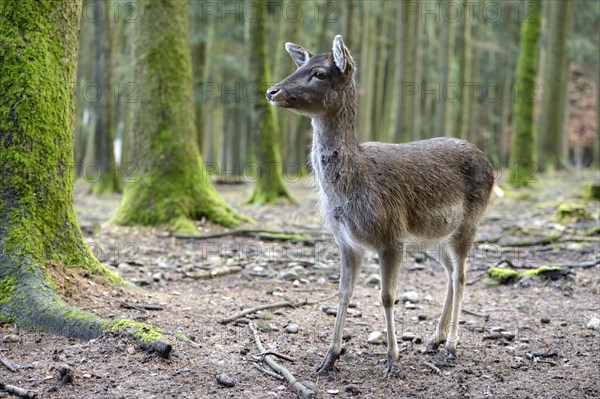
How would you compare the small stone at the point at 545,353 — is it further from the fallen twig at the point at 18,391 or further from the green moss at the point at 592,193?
the green moss at the point at 592,193

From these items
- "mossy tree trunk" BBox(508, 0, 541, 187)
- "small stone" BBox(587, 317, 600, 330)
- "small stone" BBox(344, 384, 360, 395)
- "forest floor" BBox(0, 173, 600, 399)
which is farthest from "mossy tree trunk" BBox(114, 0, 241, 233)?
"mossy tree trunk" BBox(508, 0, 541, 187)

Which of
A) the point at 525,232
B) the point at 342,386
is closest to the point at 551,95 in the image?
the point at 525,232

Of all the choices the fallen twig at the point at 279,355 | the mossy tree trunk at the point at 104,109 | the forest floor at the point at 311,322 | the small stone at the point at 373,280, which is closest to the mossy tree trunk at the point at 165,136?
the forest floor at the point at 311,322

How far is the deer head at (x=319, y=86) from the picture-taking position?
16.0 ft

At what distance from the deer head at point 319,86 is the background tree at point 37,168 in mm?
2102

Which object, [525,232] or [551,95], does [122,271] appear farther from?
[551,95]

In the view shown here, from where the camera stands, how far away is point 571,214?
10.9 meters

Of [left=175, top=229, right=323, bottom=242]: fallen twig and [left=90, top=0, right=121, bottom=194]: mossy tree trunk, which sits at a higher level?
[left=90, top=0, right=121, bottom=194]: mossy tree trunk

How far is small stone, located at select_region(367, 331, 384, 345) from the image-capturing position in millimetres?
5879

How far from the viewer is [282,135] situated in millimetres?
20859

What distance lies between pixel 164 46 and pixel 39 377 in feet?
24.0

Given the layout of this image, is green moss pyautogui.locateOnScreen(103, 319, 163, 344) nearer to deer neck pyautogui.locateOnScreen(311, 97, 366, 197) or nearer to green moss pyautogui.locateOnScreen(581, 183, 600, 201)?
deer neck pyautogui.locateOnScreen(311, 97, 366, 197)

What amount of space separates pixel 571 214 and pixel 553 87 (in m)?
9.94

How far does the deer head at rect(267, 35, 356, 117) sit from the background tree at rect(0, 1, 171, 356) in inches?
82.8
